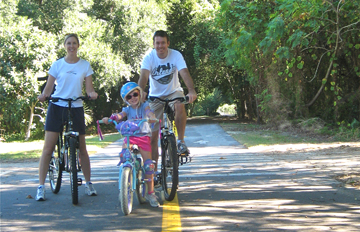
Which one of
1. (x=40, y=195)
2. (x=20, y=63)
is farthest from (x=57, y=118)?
(x=20, y=63)

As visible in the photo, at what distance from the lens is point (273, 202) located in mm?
5910

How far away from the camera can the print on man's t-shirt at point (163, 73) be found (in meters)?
6.51

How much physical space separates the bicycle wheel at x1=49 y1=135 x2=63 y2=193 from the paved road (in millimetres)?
149

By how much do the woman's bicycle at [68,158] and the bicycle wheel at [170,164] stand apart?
3.79 feet

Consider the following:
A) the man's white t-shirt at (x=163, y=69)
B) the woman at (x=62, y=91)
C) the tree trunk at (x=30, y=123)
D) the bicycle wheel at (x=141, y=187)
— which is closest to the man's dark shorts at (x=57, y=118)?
the woman at (x=62, y=91)

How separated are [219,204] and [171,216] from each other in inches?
31.8

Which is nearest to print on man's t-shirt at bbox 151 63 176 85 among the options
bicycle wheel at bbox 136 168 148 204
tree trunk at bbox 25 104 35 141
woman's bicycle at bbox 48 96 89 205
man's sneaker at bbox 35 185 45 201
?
woman's bicycle at bbox 48 96 89 205

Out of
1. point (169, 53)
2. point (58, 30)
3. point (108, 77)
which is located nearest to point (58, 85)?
point (169, 53)

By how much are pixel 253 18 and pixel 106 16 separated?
18.8 metres

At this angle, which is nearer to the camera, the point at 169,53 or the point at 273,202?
the point at 273,202

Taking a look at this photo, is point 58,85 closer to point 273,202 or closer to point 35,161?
point 273,202

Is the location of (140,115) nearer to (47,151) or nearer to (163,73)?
(163,73)

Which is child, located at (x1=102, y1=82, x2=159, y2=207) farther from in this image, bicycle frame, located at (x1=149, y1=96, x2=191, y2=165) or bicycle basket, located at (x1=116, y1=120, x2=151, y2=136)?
bicycle frame, located at (x1=149, y1=96, x2=191, y2=165)

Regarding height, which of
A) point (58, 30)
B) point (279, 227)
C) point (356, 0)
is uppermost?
point (58, 30)
